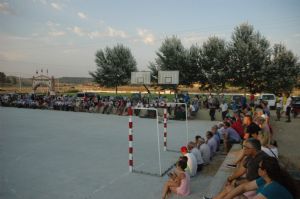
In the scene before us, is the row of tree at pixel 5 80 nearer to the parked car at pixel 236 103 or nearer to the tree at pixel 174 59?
the tree at pixel 174 59

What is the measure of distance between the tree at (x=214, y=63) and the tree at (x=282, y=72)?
511cm

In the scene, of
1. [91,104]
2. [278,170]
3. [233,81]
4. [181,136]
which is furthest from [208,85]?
[278,170]

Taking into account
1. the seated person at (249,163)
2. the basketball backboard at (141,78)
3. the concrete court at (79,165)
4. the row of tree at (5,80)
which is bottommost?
the concrete court at (79,165)

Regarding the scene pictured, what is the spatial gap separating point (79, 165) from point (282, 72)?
31.2 metres

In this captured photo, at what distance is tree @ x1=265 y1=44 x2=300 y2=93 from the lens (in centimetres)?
3344

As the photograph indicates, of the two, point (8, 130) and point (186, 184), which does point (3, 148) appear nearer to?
point (8, 130)

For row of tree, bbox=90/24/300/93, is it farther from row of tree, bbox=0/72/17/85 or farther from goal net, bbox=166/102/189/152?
row of tree, bbox=0/72/17/85

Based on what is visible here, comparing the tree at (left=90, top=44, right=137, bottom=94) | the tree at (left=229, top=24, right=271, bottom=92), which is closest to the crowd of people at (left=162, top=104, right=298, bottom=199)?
the tree at (left=229, top=24, right=271, bottom=92)

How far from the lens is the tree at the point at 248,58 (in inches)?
1309

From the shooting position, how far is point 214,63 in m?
35.7

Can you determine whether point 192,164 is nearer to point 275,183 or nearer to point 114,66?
point 275,183

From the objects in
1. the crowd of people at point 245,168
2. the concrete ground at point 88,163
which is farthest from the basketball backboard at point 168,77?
the crowd of people at point 245,168

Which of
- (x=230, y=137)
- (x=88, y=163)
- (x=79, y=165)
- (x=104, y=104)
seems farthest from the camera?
(x=104, y=104)

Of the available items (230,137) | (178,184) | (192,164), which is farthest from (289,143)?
(178,184)
